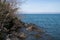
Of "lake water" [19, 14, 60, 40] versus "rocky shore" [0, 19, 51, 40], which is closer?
"rocky shore" [0, 19, 51, 40]

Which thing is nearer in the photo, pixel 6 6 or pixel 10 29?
pixel 10 29

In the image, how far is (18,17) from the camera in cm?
769

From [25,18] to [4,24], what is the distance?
44.8 inches

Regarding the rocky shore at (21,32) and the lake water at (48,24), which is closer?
the rocky shore at (21,32)

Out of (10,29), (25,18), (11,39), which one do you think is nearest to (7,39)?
(11,39)

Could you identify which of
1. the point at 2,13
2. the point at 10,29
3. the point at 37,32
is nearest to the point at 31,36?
the point at 37,32

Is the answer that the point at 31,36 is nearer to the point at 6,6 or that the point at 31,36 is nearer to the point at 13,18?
the point at 13,18

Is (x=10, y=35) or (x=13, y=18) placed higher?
(x=13, y=18)

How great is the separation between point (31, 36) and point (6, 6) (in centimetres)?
139

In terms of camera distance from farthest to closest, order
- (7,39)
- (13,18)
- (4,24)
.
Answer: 1. (13,18)
2. (4,24)
3. (7,39)

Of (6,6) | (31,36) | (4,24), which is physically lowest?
(31,36)

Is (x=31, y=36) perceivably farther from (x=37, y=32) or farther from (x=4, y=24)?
(x=4, y=24)

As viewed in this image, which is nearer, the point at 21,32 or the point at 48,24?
the point at 21,32

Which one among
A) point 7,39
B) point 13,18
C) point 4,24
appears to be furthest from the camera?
point 13,18
